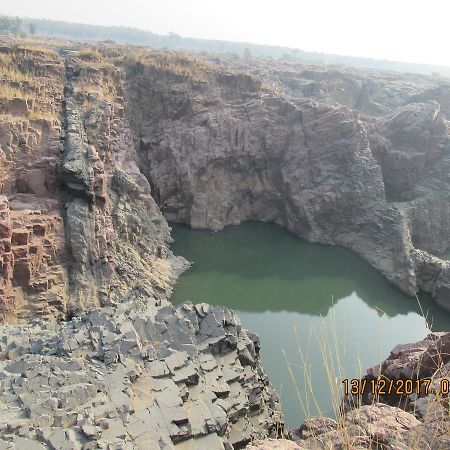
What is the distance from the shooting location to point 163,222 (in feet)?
63.6

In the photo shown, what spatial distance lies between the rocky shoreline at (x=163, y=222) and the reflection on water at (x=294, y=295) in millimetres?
875

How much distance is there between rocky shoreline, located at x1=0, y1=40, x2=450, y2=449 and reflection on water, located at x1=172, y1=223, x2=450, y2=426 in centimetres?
87

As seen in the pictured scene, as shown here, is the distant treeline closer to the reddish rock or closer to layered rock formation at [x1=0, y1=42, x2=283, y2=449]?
layered rock formation at [x1=0, y1=42, x2=283, y2=449]

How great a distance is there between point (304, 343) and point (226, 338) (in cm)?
532

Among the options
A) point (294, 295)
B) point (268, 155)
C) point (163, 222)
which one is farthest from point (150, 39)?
point (294, 295)

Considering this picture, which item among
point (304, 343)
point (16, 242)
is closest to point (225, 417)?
point (304, 343)

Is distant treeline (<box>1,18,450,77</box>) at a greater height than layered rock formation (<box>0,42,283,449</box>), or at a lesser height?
greater

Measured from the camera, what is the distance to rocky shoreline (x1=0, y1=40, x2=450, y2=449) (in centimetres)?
678

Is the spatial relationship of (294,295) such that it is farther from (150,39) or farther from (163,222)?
(150,39)

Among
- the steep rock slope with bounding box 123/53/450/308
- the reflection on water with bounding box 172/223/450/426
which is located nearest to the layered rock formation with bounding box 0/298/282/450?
the reflection on water with bounding box 172/223/450/426

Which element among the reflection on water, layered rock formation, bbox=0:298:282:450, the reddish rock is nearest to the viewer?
layered rock formation, bbox=0:298:282:450

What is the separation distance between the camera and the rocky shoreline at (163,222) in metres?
6.78

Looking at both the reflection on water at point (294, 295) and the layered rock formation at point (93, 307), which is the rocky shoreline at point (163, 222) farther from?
the reflection on water at point (294, 295)

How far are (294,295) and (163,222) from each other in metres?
6.13
